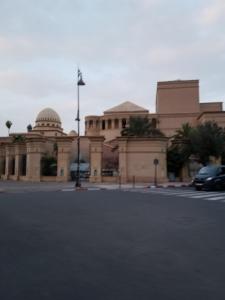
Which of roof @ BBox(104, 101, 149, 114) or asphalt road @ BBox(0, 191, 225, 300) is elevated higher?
roof @ BBox(104, 101, 149, 114)

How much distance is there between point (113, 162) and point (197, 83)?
29.8 meters

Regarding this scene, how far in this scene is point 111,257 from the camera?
6.41 metres

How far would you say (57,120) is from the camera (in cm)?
8494

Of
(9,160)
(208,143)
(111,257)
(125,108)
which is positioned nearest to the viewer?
(111,257)

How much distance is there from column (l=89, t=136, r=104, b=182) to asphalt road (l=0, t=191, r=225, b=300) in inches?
1048

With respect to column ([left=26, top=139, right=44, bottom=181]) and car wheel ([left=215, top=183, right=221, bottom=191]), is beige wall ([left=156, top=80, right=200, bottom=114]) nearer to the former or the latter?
column ([left=26, top=139, right=44, bottom=181])

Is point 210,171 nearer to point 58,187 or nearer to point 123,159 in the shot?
point 123,159

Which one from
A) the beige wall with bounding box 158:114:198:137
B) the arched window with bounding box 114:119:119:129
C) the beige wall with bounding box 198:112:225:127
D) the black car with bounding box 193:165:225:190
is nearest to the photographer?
the black car with bounding box 193:165:225:190

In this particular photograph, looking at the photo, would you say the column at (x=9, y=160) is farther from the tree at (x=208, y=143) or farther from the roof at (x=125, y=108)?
the roof at (x=125, y=108)

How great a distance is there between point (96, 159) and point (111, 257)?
32.3 meters

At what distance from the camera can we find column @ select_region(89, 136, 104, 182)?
38312mm

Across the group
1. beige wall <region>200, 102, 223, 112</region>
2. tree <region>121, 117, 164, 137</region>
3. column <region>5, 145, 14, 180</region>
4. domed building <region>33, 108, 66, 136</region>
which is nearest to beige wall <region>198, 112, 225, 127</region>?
tree <region>121, 117, 164, 137</region>

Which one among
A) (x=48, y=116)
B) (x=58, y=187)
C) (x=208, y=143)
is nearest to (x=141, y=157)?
(x=208, y=143)

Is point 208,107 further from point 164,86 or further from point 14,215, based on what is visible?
point 14,215
